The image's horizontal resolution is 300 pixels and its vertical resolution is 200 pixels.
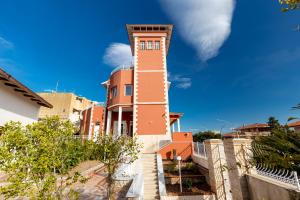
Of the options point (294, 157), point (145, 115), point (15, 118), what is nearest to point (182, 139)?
point (145, 115)

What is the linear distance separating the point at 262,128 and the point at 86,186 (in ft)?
176

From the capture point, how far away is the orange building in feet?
52.8

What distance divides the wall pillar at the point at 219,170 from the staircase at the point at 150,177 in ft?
11.5

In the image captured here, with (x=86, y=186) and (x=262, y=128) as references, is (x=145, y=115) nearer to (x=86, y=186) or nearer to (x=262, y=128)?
(x=86, y=186)

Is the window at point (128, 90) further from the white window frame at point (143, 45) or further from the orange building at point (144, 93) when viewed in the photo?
the white window frame at point (143, 45)

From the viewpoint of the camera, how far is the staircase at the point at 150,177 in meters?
8.58

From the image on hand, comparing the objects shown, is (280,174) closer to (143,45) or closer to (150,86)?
(150,86)

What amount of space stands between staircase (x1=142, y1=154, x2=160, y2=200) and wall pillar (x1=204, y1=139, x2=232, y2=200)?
3.51 metres

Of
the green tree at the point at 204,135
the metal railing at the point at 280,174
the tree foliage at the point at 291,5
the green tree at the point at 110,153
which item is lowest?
the metal railing at the point at 280,174

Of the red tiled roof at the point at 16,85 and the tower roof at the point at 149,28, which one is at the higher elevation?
the tower roof at the point at 149,28

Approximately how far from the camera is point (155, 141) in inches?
612

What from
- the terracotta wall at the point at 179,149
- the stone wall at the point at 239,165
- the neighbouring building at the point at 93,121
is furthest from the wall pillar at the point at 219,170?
the neighbouring building at the point at 93,121

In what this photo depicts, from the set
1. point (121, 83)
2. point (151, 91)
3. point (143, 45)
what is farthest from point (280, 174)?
point (143, 45)

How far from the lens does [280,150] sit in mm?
5262
